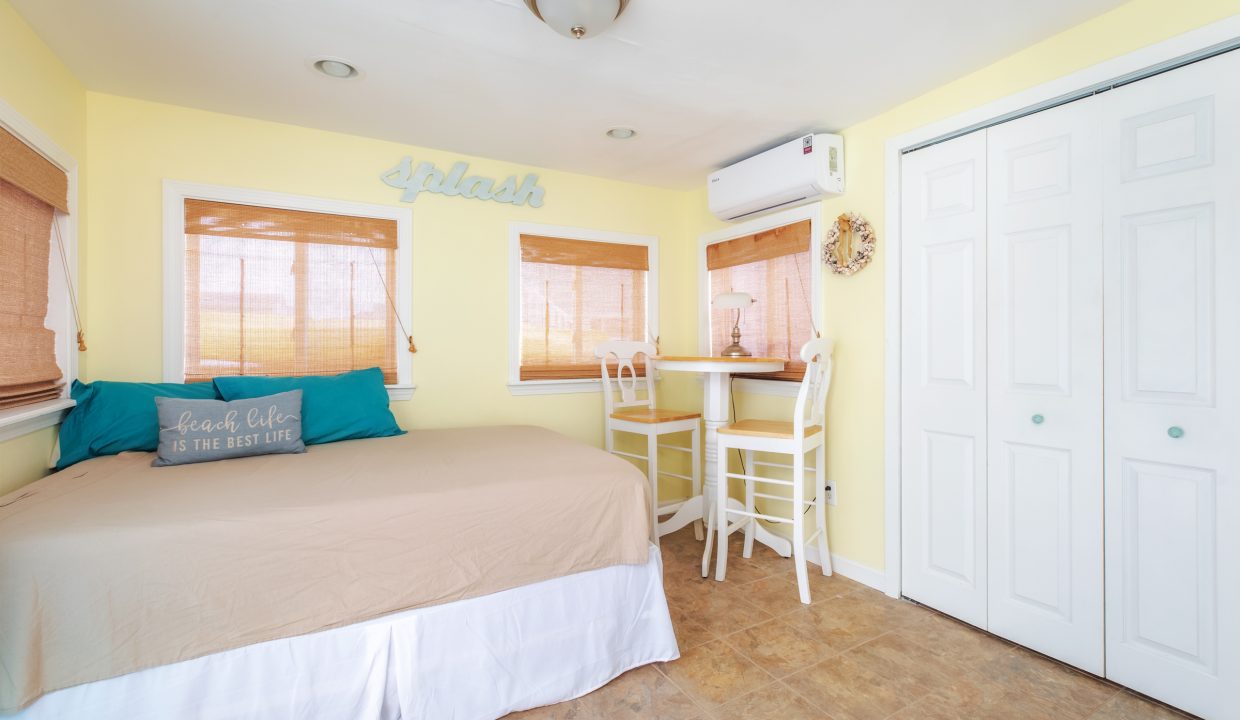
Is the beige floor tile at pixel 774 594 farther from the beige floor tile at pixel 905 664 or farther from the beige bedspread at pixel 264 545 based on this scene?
the beige bedspread at pixel 264 545

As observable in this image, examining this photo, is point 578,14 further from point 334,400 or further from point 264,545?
point 334,400

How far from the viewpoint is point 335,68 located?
219cm

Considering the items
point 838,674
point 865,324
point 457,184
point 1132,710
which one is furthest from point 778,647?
point 457,184

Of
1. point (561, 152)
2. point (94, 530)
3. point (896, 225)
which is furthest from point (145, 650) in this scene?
point (896, 225)

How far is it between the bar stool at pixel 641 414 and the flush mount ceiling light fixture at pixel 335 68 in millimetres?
1861

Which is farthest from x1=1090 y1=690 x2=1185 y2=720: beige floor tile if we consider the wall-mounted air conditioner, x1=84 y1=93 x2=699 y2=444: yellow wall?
x1=84 y1=93 x2=699 y2=444: yellow wall

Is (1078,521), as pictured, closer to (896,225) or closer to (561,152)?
(896,225)

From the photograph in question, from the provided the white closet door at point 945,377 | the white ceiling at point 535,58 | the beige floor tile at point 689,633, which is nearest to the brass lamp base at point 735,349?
the white closet door at point 945,377

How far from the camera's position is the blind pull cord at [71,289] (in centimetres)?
216

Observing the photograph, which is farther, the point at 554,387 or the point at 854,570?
the point at 554,387

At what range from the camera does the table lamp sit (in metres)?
3.01

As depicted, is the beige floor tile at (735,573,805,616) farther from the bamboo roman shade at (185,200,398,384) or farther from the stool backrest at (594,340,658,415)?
the bamboo roman shade at (185,200,398,384)

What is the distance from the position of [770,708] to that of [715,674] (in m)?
0.24

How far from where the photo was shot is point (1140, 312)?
179cm
